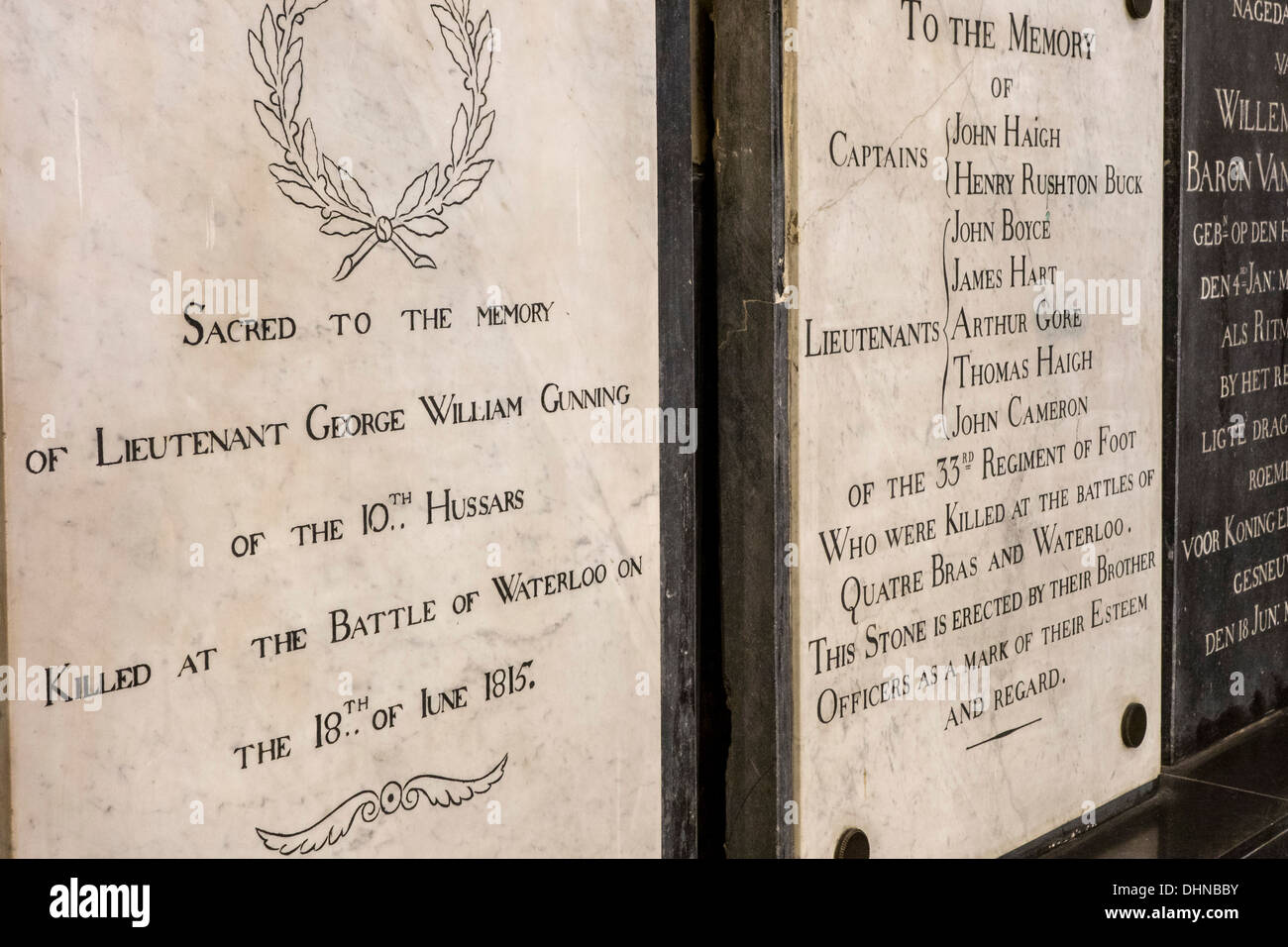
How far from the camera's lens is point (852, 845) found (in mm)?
2367

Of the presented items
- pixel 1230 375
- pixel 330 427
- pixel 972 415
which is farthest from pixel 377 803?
pixel 1230 375

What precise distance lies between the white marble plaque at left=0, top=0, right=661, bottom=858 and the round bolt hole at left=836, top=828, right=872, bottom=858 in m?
0.37

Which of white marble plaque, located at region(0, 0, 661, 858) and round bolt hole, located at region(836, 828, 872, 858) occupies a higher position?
white marble plaque, located at region(0, 0, 661, 858)

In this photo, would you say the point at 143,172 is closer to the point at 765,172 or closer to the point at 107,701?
the point at 107,701

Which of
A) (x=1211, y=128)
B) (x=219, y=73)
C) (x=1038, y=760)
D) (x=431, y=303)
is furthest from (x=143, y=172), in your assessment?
(x=1211, y=128)

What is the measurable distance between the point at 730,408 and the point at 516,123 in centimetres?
61

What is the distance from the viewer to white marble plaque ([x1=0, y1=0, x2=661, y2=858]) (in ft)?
4.97

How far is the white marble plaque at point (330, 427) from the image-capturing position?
1514 millimetres

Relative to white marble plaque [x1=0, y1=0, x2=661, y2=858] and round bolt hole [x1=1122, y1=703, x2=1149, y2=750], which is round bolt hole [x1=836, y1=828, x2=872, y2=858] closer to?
white marble plaque [x1=0, y1=0, x2=661, y2=858]

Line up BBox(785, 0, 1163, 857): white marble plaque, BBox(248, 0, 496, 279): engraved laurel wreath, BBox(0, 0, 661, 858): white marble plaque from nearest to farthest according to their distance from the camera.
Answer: BBox(0, 0, 661, 858): white marble plaque
BBox(248, 0, 496, 279): engraved laurel wreath
BBox(785, 0, 1163, 857): white marble plaque

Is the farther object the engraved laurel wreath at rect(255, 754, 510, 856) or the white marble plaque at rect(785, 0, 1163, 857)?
the white marble plaque at rect(785, 0, 1163, 857)

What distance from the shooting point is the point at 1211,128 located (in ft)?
10.3

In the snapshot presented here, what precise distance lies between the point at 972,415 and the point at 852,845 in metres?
0.81

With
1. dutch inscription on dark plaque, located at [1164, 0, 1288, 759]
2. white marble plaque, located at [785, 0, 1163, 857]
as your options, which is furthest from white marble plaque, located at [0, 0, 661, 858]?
dutch inscription on dark plaque, located at [1164, 0, 1288, 759]
